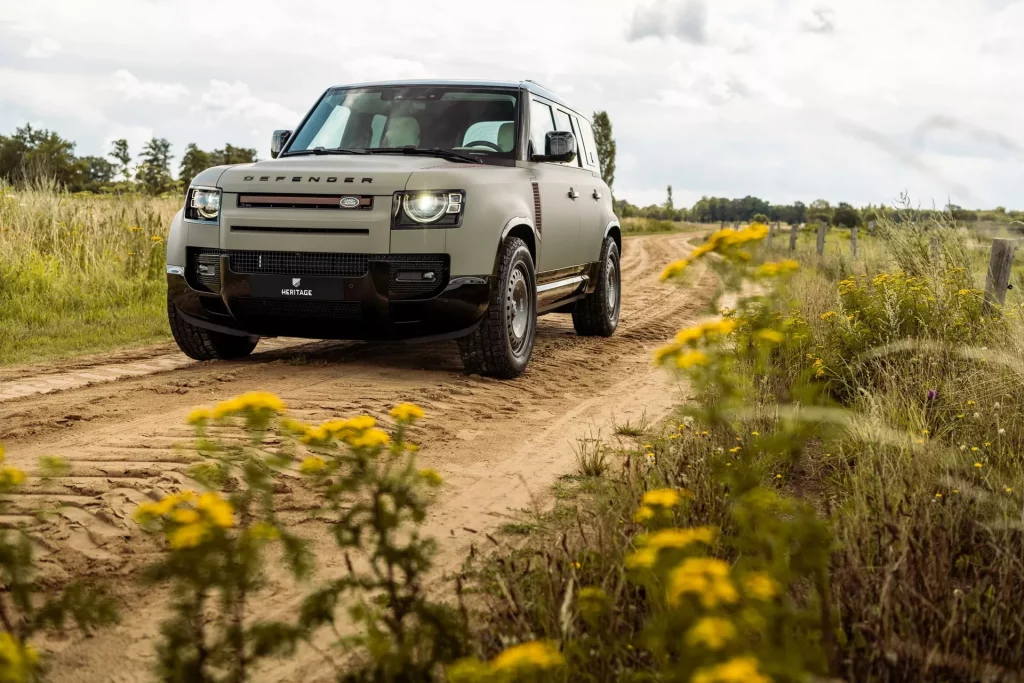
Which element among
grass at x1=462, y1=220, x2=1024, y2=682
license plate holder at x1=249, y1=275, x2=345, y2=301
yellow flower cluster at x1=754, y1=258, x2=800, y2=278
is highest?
yellow flower cluster at x1=754, y1=258, x2=800, y2=278

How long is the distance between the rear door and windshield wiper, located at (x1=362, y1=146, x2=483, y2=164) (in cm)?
65

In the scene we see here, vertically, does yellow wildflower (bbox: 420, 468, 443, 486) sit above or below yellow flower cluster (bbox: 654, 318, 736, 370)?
below

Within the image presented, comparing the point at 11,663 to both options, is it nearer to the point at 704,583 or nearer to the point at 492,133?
the point at 704,583

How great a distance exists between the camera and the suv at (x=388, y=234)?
6.13m

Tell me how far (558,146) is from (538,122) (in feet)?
2.39

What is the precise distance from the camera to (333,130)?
24.7 ft

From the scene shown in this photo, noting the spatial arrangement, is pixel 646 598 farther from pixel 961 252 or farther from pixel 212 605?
pixel 961 252

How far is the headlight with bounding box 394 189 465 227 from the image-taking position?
6.10m

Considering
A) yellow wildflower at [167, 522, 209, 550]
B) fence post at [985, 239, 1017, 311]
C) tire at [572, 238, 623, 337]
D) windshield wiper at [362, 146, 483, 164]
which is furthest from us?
tire at [572, 238, 623, 337]

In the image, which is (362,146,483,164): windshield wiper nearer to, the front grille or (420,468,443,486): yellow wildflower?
the front grille

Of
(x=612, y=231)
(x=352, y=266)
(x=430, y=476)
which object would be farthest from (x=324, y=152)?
(x=430, y=476)

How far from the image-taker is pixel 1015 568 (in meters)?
2.99

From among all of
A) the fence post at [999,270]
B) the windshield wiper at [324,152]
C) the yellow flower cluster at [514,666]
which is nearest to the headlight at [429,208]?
the windshield wiper at [324,152]

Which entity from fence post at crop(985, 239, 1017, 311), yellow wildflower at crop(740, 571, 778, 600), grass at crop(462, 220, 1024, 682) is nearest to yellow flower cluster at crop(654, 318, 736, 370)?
grass at crop(462, 220, 1024, 682)
